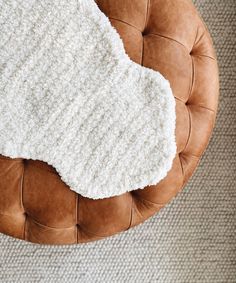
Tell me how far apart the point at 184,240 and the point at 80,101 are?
53 centimetres

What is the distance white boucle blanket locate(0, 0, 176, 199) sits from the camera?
0.73m

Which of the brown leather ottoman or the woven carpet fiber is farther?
the woven carpet fiber

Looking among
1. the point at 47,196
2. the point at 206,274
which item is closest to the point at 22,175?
the point at 47,196

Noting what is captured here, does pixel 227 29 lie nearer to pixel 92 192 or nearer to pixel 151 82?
pixel 151 82

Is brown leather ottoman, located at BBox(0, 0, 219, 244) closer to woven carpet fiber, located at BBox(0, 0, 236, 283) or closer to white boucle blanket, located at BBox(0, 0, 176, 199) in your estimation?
white boucle blanket, located at BBox(0, 0, 176, 199)

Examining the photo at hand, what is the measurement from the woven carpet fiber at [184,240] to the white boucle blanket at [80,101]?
1.20 feet

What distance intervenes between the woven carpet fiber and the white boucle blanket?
1.20ft

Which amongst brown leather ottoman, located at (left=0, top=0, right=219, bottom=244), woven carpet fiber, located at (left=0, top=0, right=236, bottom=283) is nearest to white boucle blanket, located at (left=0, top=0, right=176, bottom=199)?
brown leather ottoman, located at (left=0, top=0, right=219, bottom=244)

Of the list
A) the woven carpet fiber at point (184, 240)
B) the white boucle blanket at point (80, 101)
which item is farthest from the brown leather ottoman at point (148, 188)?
the woven carpet fiber at point (184, 240)

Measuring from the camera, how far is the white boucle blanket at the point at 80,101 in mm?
729

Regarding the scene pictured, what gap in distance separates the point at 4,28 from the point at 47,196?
A: 28 cm

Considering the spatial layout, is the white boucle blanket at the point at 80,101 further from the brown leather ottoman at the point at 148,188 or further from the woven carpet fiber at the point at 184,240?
the woven carpet fiber at the point at 184,240

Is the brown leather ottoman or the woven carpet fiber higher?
the brown leather ottoman

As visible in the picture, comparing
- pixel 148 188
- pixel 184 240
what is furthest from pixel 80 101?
pixel 184 240
